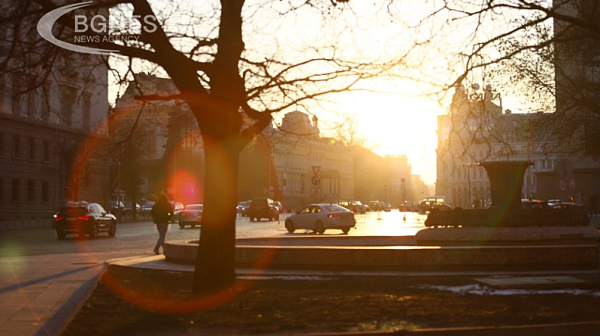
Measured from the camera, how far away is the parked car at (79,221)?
40469 mm

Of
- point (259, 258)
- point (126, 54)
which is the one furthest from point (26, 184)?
point (126, 54)

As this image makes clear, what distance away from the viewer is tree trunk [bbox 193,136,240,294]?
12953 millimetres

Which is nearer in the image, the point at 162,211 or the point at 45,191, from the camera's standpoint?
the point at 162,211

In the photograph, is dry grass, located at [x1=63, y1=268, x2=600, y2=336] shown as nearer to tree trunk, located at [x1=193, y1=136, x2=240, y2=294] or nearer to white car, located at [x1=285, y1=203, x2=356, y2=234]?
tree trunk, located at [x1=193, y1=136, x2=240, y2=294]

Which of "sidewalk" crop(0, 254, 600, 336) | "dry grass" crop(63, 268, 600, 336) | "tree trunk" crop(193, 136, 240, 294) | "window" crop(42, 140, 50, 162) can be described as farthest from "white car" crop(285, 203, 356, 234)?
"window" crop(42, 140, 50, 162)

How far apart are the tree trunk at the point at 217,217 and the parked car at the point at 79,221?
28628mm

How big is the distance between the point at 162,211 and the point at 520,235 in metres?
10.5

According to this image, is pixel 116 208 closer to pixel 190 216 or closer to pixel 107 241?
pixel 190 216

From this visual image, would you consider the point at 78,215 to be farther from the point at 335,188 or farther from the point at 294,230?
the point at 335,188

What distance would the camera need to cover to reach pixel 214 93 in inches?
512

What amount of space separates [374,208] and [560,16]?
419ft

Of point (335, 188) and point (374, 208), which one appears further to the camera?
point (335, 188)

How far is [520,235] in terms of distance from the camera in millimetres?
21531

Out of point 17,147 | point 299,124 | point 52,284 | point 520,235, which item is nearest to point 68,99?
point 52,284
